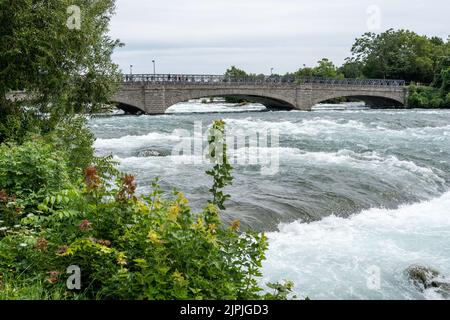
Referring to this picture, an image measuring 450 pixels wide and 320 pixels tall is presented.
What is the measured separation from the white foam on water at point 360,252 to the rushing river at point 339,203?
0.02 meters

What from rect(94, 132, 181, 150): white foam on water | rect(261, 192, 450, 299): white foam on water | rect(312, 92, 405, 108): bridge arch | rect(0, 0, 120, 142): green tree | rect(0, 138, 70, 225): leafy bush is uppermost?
rect(0, 0, 120, 142): green tree

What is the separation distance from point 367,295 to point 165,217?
215 inches

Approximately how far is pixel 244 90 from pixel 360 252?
48.6 metres

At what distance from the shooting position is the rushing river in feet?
32.5

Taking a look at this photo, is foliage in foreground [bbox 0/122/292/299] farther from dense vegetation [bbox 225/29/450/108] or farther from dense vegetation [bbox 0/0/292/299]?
dense vegetation [bbox 225/29/450/108]

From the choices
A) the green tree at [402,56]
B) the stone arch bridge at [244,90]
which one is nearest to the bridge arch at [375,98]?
the stone arch bridge at [244,90]

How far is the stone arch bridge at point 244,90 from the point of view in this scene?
52.1 meters

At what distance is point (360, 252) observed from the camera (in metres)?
11.1

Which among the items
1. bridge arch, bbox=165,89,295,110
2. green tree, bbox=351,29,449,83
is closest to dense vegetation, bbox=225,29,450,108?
green tree, bbox=351,29,449,83

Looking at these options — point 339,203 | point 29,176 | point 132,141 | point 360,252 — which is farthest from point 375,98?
point 29,176

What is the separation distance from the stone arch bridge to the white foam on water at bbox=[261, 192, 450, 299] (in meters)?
32.9

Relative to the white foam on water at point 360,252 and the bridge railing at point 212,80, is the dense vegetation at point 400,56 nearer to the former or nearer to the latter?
the bridge railing at point 212,80

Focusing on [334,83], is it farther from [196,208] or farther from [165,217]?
[165,217]
